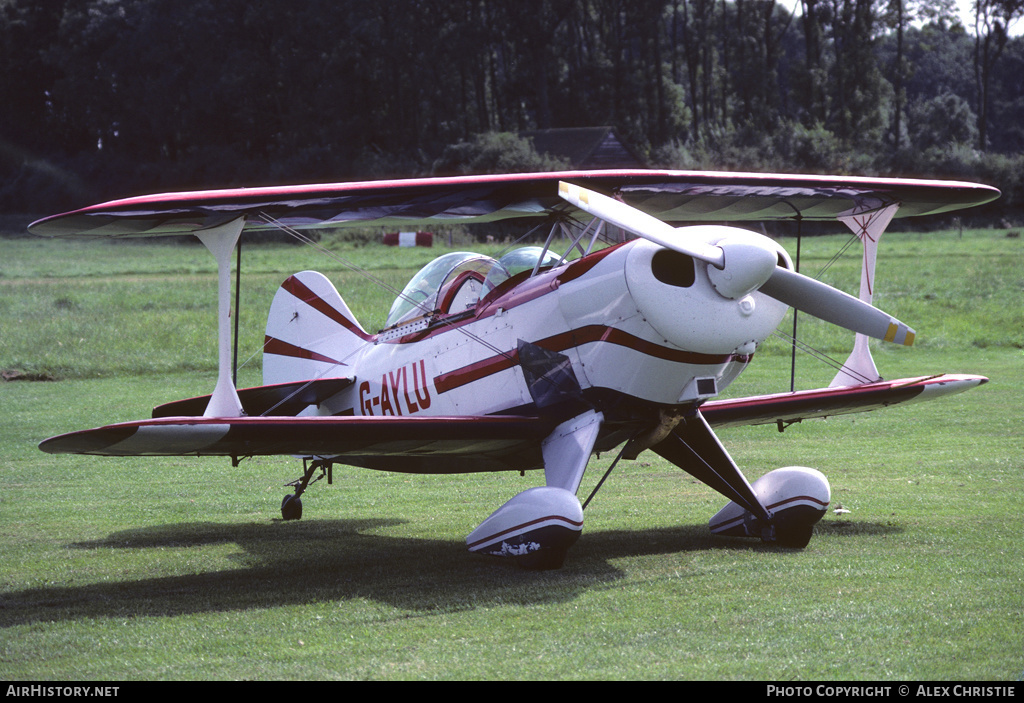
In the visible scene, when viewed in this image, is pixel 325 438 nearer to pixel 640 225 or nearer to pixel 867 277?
pixel 640 225

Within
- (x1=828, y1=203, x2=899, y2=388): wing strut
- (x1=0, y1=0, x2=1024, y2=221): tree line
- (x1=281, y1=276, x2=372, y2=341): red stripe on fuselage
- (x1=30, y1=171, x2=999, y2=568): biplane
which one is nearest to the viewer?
(x1=30, y1=171, x2=999, y2=568): biplane

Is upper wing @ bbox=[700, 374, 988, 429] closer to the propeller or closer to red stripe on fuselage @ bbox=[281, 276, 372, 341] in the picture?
the propeller

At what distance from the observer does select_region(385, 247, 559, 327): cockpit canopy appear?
919cm

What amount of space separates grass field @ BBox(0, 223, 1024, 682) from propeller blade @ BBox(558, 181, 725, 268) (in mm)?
2192

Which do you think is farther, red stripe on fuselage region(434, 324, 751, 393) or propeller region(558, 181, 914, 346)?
red stripe on fuselage region(434, 324, 751, 393)

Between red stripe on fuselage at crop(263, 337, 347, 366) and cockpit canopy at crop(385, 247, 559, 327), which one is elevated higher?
cockpit canopy at crop(385, 247, 559, 327)

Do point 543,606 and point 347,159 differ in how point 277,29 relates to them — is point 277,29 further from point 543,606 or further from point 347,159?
point 543,606

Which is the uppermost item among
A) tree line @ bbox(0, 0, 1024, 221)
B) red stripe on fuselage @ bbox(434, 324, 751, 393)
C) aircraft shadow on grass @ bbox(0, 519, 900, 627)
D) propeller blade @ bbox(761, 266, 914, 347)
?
tree line @ bbox(0, 0, 1024, 221)

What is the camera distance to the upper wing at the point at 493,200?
797 cm

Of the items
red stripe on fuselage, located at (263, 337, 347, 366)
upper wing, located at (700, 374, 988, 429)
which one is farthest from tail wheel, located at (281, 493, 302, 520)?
upper wing, located at (700, 374, 988, 429)

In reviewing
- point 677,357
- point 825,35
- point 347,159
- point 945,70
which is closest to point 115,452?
point 677,357

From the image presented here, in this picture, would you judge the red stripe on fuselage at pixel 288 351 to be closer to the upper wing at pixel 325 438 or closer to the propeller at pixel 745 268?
the upper wing at pixel 325 438

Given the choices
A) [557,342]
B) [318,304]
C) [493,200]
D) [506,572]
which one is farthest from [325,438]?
[318,304]

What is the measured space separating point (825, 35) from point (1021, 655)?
7951 centimetres
